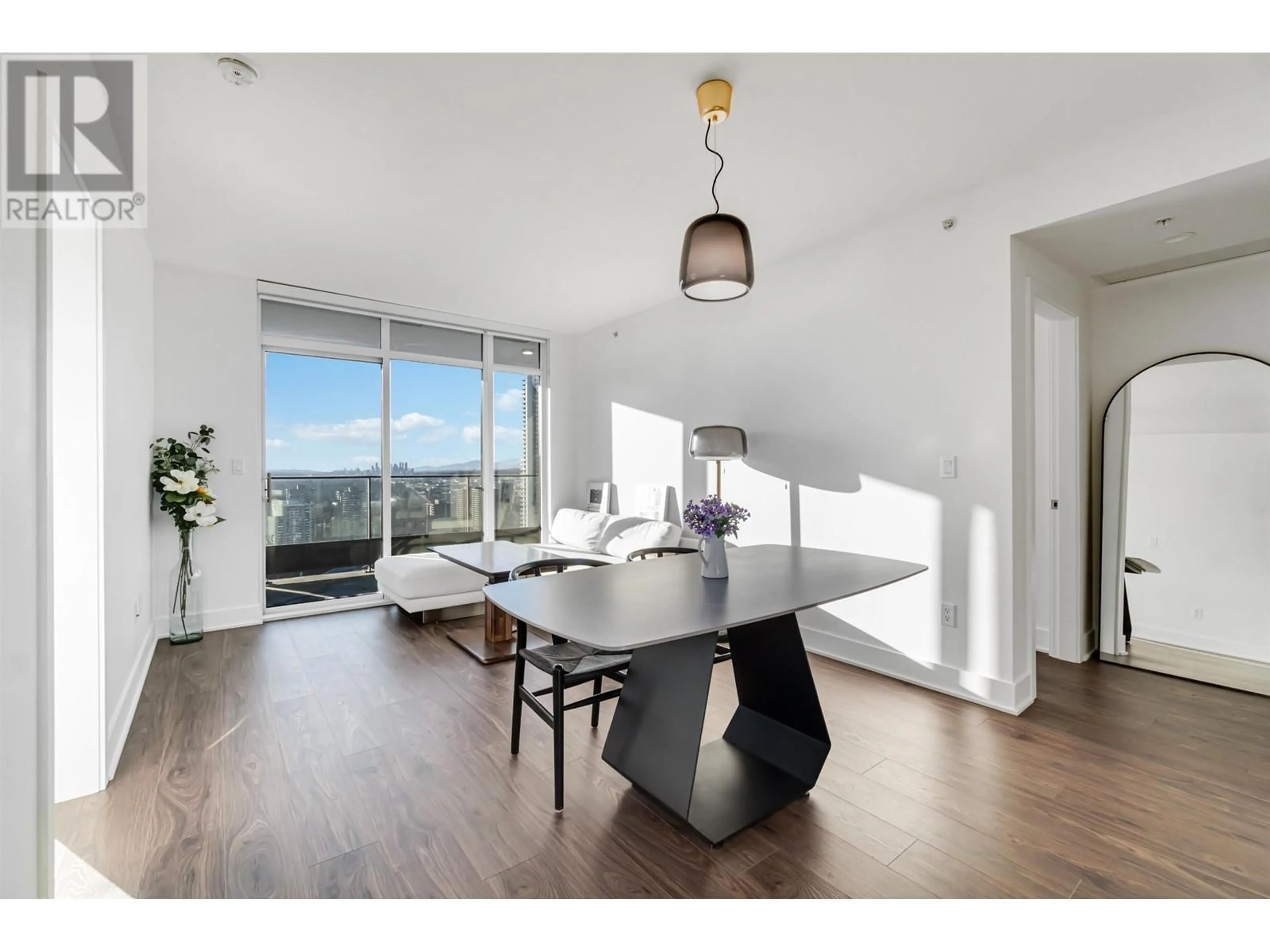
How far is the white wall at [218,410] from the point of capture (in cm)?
394

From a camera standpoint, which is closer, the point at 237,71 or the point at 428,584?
the point at 237,71

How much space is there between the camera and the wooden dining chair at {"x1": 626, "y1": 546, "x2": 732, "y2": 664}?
90.5 inches

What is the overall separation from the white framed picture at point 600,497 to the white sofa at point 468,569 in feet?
0.72

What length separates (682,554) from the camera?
3.24m

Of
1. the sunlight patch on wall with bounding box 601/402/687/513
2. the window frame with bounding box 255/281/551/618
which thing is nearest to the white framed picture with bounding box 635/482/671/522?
the sunlight patch on wall with bounding box 601/402/687/513

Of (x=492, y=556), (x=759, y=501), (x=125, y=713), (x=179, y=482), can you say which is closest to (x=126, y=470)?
(x=179, y=482)

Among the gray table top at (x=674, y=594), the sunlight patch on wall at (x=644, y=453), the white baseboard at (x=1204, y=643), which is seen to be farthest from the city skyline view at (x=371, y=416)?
the white baseboard at (x=1204, y=643)

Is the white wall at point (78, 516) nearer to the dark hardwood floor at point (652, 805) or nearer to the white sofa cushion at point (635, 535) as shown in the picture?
the dark hardwood floor at point (652, 805)

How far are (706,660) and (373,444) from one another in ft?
13.5

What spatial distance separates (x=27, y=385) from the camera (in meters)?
1.22

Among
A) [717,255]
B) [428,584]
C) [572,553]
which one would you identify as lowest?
[428,584]

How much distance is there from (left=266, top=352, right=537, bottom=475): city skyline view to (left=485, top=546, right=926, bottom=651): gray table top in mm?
3419

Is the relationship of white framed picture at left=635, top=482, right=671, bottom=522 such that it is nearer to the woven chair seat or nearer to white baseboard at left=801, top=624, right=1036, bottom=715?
white baseboard at left=801, top=624, right=1036, bottom=715

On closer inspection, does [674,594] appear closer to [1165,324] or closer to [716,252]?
[716,252]
